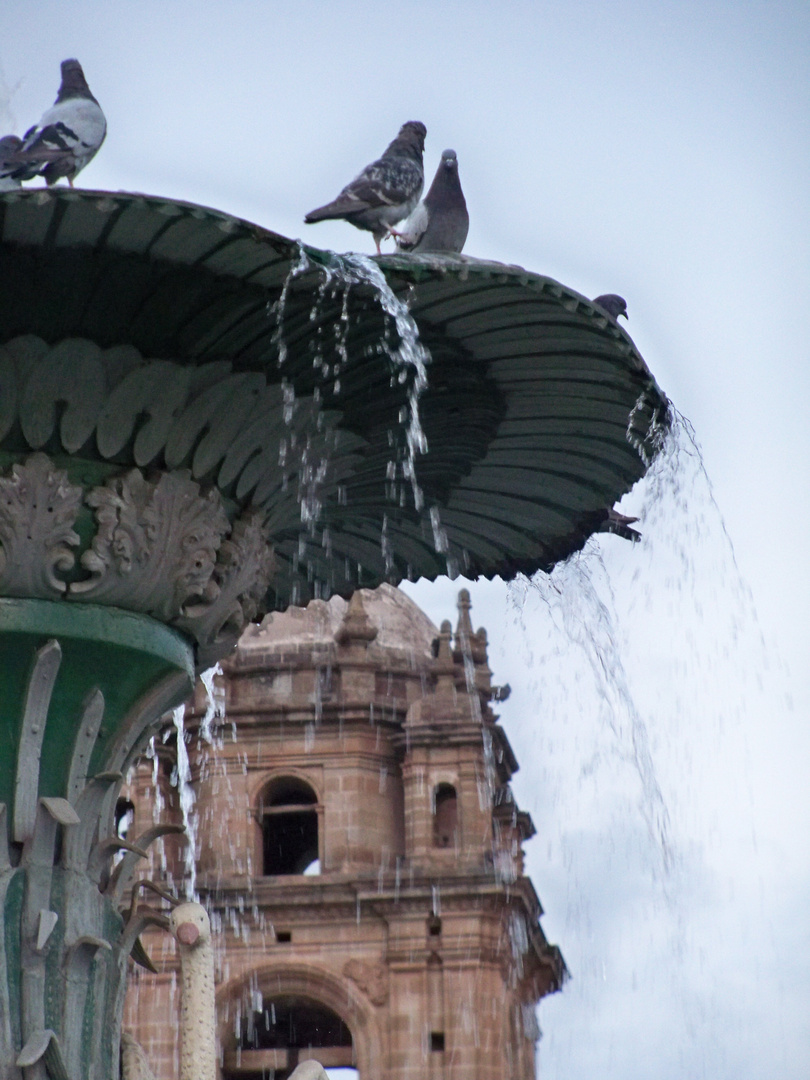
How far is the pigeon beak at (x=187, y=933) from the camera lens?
6.46m

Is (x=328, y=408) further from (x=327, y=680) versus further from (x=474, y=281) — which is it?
(x=327, y=680)

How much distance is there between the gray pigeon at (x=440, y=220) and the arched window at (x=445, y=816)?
101ft

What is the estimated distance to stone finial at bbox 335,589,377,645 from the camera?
1533 inches

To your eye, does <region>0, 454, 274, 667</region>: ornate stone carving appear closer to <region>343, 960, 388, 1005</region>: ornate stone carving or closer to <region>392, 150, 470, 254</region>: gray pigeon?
<region>392, 150, 470, 254</region>: gray pigeon

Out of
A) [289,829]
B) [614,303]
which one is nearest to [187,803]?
[289,829]

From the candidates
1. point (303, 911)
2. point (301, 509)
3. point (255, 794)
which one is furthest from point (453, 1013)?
point (301, 509)

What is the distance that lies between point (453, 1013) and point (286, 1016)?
346 cm

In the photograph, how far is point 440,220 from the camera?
6.90 meters

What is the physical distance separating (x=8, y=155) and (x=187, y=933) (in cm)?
243

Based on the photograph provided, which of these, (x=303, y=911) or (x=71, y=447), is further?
(x=303, y=911)

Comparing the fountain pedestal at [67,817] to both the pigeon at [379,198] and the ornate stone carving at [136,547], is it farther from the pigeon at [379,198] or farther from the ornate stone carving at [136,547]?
the pigeon at [379,198]

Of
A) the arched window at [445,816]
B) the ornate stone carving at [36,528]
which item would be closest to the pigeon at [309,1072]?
the ornate stone carving at [36,528]

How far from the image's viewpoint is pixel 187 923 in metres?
6.47

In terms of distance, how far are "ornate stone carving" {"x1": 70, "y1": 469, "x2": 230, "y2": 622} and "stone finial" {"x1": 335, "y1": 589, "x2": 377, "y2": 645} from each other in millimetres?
32338
